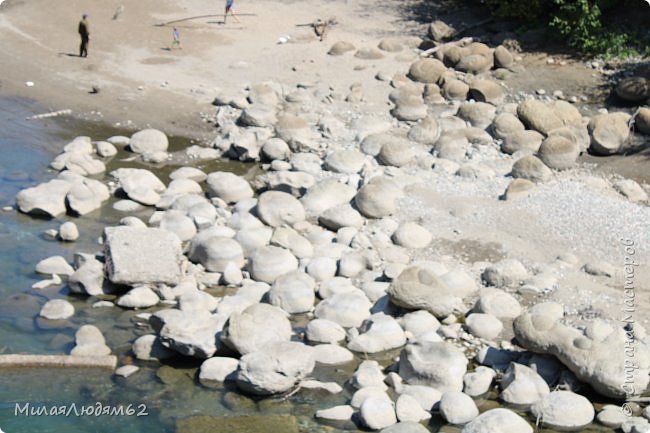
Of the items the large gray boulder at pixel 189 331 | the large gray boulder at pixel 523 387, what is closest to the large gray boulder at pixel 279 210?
the large gray boulder at pixel 189 331

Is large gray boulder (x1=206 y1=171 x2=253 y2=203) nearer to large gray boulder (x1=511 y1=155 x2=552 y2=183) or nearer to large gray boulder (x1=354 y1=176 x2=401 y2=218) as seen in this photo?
large gray boulder (x1=354 y1=176 x2=401 y2=218)

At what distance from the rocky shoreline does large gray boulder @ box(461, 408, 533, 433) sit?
2 centimetres

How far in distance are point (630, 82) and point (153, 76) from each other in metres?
9.69

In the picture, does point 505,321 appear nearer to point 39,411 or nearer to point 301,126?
point 39,411

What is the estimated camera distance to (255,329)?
1072 centimetres

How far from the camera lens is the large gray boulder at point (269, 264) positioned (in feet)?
41.1

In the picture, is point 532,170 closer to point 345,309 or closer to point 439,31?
point 345,309

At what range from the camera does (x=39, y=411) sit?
9523 mm

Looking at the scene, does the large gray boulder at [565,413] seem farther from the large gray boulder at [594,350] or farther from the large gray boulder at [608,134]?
the large gray boulder at [608,134]

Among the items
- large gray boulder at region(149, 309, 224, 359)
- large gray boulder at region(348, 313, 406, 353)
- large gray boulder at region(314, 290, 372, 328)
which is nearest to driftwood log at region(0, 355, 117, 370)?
large gray boulder at region(149, 309, 224, 359)

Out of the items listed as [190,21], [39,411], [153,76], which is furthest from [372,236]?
[190,21]

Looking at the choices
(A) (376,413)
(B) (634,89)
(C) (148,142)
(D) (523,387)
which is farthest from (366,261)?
(B) (634,89)

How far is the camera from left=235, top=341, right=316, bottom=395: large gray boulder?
9.85 metres

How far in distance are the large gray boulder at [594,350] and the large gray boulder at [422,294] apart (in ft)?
3.42
